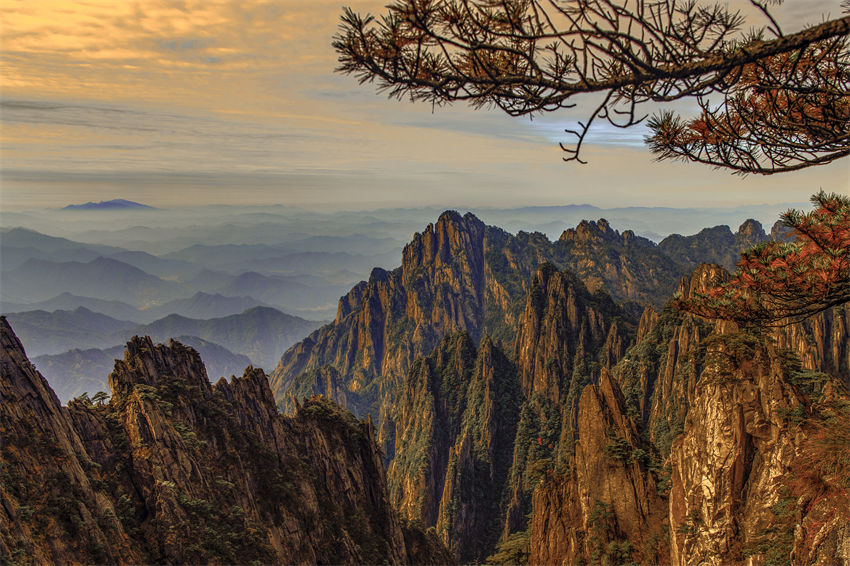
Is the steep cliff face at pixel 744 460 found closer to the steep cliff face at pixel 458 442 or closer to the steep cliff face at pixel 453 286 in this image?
the steep cliff face at pixel 458 442

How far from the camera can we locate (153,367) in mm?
24547

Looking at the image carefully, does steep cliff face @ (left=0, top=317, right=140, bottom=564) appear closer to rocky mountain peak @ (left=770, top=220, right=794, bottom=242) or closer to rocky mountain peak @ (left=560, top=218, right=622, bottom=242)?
rocky mountain peak @ (left=770, top=220, right=794, bottom=242)

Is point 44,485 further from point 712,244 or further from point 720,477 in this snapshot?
point 712,244

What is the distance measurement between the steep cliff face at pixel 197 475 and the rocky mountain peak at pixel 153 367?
0.20ft

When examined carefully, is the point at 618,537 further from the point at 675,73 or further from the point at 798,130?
the point at 675,73

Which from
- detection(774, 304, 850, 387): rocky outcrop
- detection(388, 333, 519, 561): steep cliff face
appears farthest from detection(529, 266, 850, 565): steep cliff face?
detection(388, 333, 519, 561): steep cliff face

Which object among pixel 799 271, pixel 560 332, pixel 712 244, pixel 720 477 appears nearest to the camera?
pixel 799 271

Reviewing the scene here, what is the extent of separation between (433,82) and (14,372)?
16401 millimetres

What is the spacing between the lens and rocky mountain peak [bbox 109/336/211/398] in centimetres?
2286

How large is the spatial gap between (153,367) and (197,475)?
6.41 meters

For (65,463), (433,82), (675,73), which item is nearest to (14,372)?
(65,463)

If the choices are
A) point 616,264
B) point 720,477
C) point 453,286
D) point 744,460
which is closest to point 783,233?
point 744,460

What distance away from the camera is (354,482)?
1325 inches

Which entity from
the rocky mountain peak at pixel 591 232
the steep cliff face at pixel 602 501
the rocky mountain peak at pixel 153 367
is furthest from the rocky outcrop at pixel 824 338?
the rocky mountain peak at pixel 591 232
